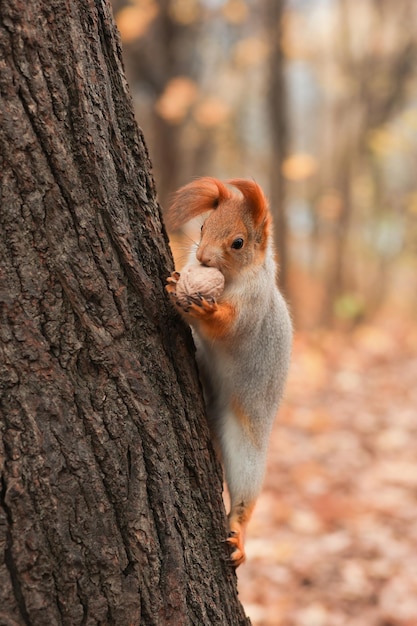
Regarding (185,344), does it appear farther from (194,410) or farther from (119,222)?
(119,222)

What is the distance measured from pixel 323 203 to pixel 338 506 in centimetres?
496

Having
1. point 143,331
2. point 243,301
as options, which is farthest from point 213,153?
point 143,331

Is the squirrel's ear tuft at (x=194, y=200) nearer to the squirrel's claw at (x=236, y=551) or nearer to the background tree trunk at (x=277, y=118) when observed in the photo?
the squirrel's claw at (x=236, y=551)

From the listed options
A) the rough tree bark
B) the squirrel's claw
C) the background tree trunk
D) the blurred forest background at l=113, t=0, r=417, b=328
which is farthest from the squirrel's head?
the background tree trunk

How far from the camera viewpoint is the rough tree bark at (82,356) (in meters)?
1.41

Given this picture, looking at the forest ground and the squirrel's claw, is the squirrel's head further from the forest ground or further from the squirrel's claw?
the forest ground

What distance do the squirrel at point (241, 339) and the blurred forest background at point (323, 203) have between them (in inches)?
63.8

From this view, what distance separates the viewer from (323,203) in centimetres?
852

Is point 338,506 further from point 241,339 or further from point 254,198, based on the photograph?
point 254,198

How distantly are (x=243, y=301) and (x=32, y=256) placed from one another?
93 centimetres

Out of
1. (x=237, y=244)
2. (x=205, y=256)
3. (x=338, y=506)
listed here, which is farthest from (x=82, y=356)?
(x=338, y=506)

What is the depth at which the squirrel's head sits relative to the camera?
7.14ft

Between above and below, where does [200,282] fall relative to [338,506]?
below

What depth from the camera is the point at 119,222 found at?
1.59 meters
